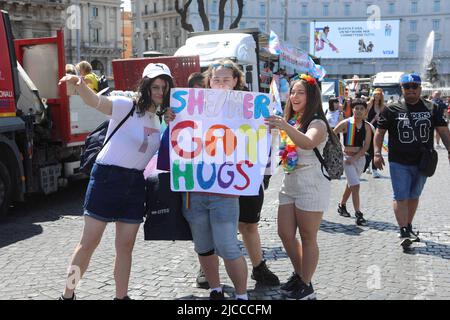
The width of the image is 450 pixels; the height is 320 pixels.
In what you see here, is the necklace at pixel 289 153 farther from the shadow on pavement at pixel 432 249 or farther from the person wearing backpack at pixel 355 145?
the person wearing backpack at pixel 355 145

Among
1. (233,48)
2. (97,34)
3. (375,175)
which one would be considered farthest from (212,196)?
(97,34)

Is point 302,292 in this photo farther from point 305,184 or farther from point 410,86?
point 410,86

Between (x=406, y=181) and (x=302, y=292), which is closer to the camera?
(x=302, y=292)

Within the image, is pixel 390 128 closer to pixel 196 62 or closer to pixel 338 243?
pixel 338 243

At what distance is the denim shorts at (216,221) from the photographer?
3826 millimetres

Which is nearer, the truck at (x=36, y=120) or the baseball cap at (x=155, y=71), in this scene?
the baseball cap at (x=155, y=71)

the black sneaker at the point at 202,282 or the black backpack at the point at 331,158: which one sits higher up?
the black backpack at the point at 331,158

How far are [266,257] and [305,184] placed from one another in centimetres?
165

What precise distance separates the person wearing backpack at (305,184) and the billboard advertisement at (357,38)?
263 feet

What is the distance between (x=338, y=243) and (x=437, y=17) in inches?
3969

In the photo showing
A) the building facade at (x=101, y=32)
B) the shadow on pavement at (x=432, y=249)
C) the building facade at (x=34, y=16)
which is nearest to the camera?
the shadow on pavement at (x=432, y=249)

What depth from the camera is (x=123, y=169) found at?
3.92 m

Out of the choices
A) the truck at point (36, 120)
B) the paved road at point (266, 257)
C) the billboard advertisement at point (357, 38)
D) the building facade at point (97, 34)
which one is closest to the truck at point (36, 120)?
the truck at point (36, 120)
